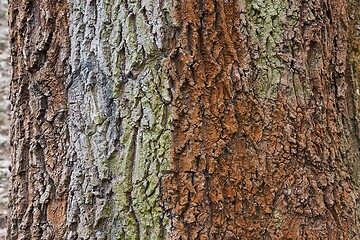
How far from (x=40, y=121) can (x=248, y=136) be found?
29.0 inches

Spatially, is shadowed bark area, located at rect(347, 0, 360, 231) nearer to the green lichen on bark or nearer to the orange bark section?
the orange bark section

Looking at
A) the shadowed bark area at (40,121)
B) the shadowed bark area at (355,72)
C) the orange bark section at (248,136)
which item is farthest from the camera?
the shadowed bark area at (355,72)

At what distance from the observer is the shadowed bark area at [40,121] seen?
1500 millimetres

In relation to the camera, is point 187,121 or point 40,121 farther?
point 40,121

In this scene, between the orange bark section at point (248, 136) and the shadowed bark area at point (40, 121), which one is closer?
the orange bark section at point (248, 136)

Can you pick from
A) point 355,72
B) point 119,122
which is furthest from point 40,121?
point 355,72

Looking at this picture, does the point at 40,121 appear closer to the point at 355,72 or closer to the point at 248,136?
the point at 248,136

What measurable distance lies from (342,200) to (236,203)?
0.42 metres

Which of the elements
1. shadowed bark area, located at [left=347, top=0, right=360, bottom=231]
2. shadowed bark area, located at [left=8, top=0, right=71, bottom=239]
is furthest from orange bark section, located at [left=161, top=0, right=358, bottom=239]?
shadowed bark area, located at [left=8, top=0, right=71, bottom=239]

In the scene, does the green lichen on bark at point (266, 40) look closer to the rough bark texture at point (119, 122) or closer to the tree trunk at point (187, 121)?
the tree trunk at point (187, 121)

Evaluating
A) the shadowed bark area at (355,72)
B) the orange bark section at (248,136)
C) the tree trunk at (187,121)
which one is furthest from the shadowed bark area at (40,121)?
the shadowed bark area at (355,72)

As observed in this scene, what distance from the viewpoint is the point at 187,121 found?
52.7 inches

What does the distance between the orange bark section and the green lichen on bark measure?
2 centimetres

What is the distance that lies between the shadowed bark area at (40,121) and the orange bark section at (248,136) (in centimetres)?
42
